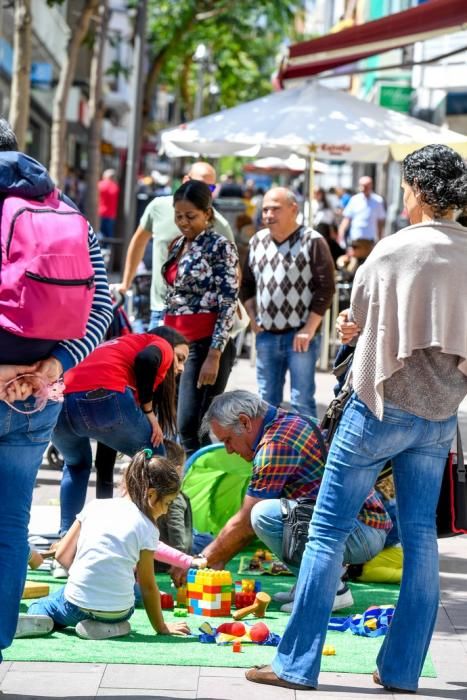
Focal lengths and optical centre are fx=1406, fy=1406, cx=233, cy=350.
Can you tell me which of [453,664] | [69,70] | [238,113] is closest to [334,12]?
[69,70]

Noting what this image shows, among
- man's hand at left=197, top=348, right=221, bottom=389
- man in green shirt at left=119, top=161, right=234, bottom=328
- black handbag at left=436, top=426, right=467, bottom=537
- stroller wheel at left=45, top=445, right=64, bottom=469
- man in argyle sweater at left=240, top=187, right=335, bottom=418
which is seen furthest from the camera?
stroller wheel at left=45, top=445, right=64, bottom=469

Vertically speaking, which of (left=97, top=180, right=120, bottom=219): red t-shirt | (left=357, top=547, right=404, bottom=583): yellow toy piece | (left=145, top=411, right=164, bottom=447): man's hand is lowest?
(left=97, top=180, right=120, bottom=219): red t-shirt

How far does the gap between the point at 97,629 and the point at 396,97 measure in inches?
710

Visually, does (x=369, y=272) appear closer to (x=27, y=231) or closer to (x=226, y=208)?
(x=27, y=231)

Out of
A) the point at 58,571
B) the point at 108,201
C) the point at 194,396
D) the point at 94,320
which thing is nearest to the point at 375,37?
the point at 194,396

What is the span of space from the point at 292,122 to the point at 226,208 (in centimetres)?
760

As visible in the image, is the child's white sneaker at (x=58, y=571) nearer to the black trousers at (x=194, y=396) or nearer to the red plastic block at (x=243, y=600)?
the red plastic block at (x=243, y=600)

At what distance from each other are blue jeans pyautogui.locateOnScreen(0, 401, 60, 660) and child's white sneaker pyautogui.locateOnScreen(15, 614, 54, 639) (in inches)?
40.2

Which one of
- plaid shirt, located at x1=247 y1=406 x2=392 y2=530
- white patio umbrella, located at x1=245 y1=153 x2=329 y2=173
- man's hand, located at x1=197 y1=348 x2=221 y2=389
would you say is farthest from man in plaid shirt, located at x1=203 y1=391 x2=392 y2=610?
white patio umbrella, located at x1=245 y1=153 x2=329 y2=173

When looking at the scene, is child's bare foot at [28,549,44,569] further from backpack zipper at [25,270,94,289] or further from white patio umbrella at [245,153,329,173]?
white patio umbrella at [245,153,329,173]

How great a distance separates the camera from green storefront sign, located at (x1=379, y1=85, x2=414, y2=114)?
2236 centimetres

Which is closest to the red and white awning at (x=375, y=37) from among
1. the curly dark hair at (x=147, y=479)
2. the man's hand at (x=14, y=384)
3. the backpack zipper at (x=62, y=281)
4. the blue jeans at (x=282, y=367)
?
the blue jeans at (x=282, y=367)

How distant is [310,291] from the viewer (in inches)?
374

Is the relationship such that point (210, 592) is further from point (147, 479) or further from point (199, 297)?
point (199, 297)
